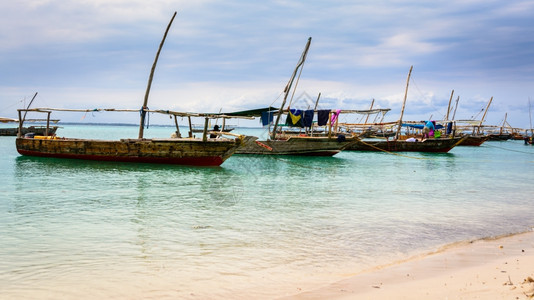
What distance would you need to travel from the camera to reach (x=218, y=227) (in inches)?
333

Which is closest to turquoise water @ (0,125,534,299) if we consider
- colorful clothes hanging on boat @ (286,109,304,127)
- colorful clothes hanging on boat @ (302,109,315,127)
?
colorful clothes hanging on boat @ (286,109,304,127)

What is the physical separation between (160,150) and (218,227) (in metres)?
11.4

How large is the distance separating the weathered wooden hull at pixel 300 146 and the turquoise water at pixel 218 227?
9390mm

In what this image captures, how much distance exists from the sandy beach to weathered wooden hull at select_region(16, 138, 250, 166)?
502 inches

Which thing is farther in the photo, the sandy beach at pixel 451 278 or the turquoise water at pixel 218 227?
the turquoise water at pixel 218 227

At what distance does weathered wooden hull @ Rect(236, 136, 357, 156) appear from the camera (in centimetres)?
2672

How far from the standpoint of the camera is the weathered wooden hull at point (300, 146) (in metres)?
26.7

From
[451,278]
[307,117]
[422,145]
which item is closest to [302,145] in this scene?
[307,117]

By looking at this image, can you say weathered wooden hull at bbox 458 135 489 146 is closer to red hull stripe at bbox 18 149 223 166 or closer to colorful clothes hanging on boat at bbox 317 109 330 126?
colorful clothes hanging on boat at bbox 317 109 330 126

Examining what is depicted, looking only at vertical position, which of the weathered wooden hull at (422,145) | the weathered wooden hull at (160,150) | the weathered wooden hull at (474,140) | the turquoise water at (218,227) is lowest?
the turquoise water at (218,227)

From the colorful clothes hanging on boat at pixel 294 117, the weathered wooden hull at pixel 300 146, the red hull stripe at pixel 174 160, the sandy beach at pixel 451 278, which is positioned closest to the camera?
the sandy beach at pixel 451 278

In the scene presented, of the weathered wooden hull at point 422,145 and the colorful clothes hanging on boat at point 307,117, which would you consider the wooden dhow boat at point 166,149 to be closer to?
the colorful clothes hanging on boat at point 307,117

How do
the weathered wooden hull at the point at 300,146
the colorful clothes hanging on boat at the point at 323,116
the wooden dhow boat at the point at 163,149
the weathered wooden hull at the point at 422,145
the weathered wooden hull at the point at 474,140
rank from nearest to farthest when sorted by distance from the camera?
the wooden dhow boat at the point at 163,149 → the colorful clothes hanging on boat at the point at 323,116 → the weathered wooden hull at the point at 300,146 → the weathered wooden hull at the point at 422,145 → the weathered wooden hull at the point at 474,140

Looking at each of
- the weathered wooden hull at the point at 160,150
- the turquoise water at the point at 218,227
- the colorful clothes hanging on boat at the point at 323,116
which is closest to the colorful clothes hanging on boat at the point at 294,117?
the colorful clothes hanging on boat at the point at 323,116
